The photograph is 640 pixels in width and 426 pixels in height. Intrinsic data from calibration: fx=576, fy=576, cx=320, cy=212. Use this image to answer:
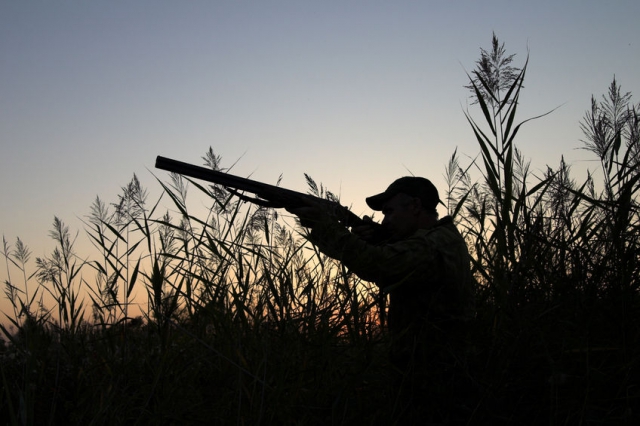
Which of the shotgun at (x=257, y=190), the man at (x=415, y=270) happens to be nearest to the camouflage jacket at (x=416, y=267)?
the man at (x=415, y=270)

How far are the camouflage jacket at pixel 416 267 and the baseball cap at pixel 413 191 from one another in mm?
511

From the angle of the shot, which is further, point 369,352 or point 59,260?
point 59,260

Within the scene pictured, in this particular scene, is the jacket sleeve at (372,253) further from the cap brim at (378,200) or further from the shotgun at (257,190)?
the cap brim at (378,200)

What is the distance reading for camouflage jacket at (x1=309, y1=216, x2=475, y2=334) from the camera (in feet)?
8.72

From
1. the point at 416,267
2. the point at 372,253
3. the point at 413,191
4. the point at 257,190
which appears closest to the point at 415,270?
the point at 416,267

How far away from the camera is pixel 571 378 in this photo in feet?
6.81

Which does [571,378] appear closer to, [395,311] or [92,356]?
[395,311]

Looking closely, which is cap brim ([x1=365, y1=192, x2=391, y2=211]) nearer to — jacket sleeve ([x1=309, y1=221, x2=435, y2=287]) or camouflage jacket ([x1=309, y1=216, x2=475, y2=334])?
camouflage jacket ([x1=309, y1=216, x2=475, y2=334])

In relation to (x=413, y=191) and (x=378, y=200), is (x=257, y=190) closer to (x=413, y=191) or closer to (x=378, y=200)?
(x=378, y=200)

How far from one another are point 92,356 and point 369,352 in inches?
56.1

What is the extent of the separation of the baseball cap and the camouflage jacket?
51cm

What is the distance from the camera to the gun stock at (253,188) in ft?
11.6

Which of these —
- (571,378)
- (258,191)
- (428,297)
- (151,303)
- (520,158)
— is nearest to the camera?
(571,378)

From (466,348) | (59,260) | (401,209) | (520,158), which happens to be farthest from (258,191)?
(466,348)
